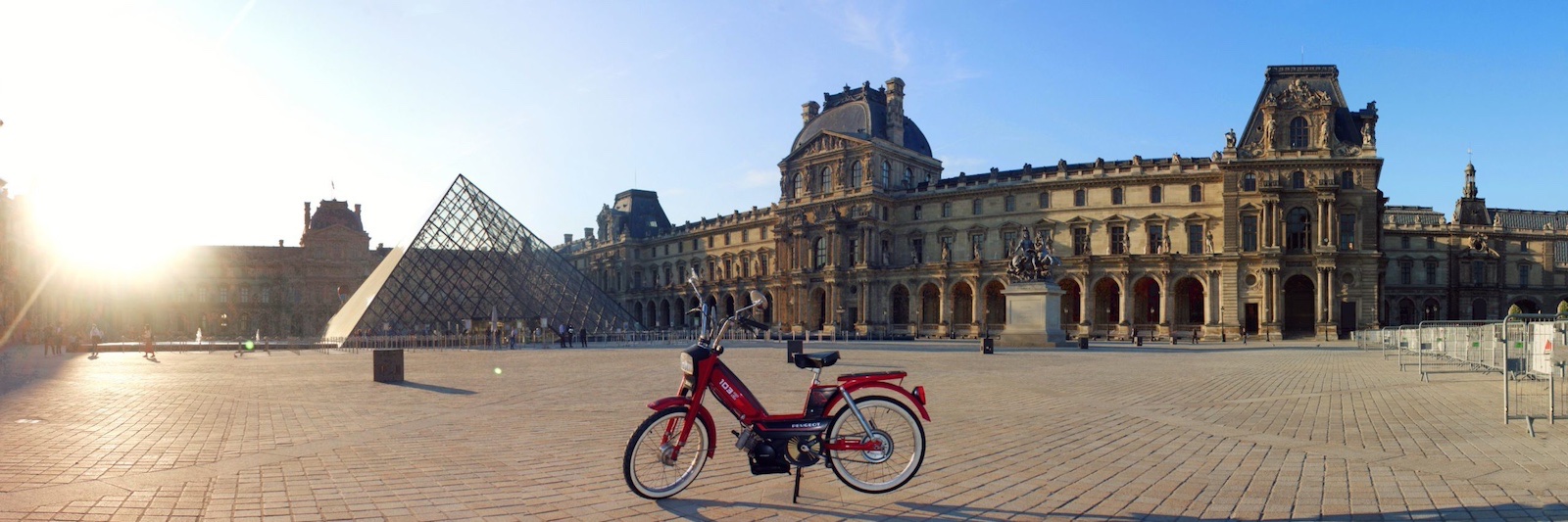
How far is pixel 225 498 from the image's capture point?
5.93 metres

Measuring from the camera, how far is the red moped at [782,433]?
593 cm

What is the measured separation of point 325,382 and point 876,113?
5689 centimetres

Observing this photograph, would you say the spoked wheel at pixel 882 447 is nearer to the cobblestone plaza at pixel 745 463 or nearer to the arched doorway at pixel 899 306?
the cobblestone plaza at pixel 745 463

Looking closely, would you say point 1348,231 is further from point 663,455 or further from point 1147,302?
point 663,455

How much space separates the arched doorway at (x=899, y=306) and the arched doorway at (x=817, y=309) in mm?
4950

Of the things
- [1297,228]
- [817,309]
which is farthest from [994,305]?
[1297,228]

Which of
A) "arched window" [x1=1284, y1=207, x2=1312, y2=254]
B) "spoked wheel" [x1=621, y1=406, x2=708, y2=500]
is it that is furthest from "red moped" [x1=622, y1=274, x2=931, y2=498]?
"arched window" [x1=1284, y1=207, x2=1312, y2=254]

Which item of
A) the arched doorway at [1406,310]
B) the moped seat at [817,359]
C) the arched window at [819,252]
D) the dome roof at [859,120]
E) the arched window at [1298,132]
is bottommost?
the arched doorway at [1406,310]

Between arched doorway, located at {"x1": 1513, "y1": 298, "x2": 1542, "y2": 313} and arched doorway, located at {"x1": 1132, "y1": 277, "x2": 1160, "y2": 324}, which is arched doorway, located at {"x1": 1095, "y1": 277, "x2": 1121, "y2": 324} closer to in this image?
arched doorway, located at {"x1": 1132, "y1": 277, "x2": 1160, "y2": 324}

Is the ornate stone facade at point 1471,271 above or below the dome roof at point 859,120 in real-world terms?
below

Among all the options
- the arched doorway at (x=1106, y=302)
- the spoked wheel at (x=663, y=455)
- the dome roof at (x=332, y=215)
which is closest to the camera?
the spoked wheel at (x=663, y=455)

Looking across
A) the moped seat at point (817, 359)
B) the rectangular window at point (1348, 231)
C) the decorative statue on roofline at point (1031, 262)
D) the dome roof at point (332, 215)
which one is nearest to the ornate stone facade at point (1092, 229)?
the rectangular window at point (1348, 231)

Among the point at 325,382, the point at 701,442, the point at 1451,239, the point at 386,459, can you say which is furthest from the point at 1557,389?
the point at 1451,239

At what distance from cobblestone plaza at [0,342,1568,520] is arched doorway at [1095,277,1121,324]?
4622 centimetres
